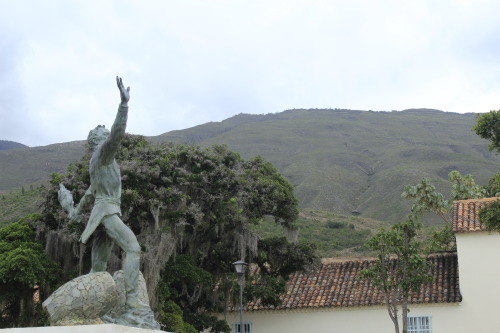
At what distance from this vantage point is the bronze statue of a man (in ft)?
27.5

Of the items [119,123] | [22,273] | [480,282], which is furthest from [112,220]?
[480,282]

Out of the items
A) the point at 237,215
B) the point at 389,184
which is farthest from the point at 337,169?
the point at 237,215

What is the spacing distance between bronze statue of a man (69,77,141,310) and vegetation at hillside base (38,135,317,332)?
877 cm

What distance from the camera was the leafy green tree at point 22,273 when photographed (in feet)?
56.9

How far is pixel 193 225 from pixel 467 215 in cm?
999

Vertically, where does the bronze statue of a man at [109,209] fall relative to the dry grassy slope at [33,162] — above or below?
below

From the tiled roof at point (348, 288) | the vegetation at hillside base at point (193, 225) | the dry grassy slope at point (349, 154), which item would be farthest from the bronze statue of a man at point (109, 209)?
the dry grassy slope at point (349, 154)

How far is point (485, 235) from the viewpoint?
21.9 metres

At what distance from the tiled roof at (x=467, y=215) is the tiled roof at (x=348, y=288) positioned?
1.70 metres

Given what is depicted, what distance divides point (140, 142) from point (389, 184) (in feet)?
154

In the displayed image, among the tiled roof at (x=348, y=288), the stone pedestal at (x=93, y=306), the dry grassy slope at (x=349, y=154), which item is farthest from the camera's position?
the dry grassy slope at (x=349, y=154)

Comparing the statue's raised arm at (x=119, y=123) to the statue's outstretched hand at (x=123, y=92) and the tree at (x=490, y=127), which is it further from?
the tree at (x=490, y=127)

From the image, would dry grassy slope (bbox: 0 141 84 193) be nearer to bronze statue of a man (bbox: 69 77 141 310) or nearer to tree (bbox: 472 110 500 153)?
tree (bbox: 472 110 500 153)

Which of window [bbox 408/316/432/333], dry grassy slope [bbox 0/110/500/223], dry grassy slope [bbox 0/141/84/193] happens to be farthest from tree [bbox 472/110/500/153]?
dry grassy slope [bbox 0/141/84/193]
